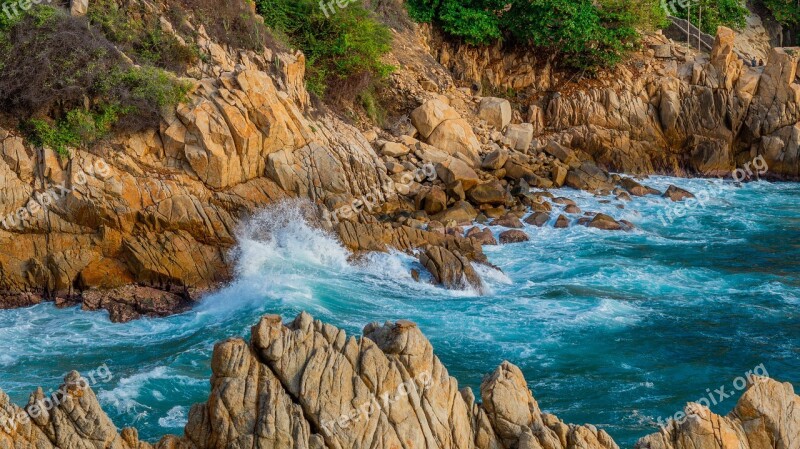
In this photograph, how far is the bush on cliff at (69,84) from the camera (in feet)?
65.8

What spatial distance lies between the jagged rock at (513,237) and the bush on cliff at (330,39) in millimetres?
7500

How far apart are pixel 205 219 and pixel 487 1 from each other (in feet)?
57.4

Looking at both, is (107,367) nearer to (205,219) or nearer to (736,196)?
(205,219)

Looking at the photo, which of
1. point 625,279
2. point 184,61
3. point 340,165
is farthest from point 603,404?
point 184,61

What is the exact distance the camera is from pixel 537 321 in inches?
707

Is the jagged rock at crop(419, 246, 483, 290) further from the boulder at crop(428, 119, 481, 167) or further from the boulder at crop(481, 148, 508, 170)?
the boulder at crop(428, 119, 481, 167)

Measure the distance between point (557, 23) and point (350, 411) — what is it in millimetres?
25842

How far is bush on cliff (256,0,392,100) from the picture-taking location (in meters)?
27.7

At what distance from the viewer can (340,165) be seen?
920 inches

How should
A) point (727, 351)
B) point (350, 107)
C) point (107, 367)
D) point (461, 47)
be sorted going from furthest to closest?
point (461, 47), point (350, 107), point (727, 351), point (107, 367)

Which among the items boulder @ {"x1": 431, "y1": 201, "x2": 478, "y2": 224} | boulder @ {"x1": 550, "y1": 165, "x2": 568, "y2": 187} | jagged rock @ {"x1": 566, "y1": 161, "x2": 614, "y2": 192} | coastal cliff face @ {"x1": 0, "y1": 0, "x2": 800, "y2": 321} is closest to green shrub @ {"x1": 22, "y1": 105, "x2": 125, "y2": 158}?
coastal cliff face @ {"x1": 0, "y1": 0, "x2": 800, "y2": 321}

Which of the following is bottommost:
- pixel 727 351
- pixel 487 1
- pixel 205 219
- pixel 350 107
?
pixel 727 351

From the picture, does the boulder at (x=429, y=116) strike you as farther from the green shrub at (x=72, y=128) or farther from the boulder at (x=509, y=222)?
the green shrub at (x=72, y=128)

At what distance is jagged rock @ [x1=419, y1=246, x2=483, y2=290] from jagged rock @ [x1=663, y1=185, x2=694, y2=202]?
10500mm
